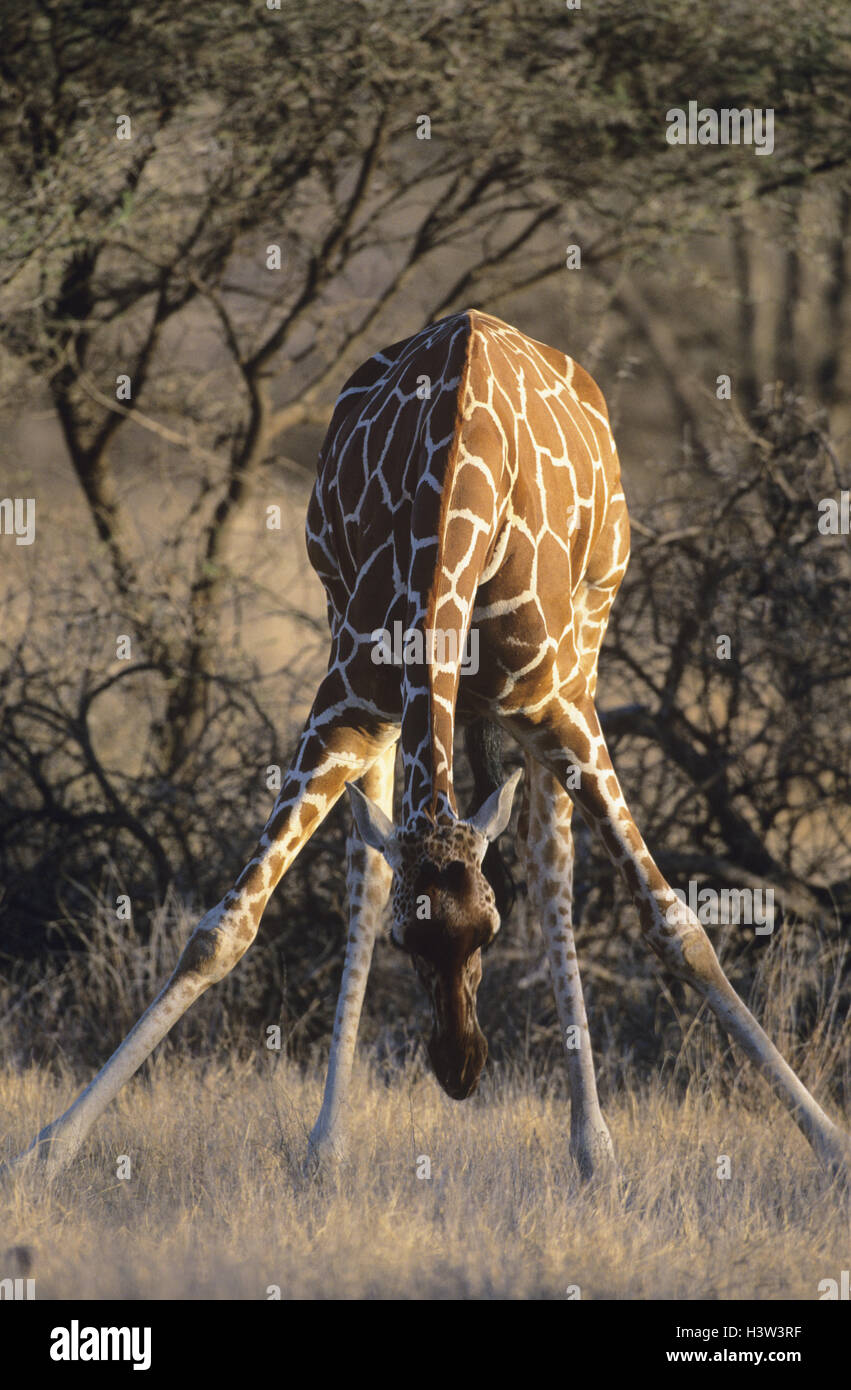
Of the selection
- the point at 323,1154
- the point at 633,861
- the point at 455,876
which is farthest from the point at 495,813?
the point at 323,1154

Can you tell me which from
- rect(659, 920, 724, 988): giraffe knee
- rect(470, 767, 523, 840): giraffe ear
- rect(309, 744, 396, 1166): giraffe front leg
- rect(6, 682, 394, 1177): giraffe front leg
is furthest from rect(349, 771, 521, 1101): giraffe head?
rect(309, 744, 396, 1166): giraffe front leg

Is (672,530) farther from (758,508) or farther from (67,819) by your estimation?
(67,819)

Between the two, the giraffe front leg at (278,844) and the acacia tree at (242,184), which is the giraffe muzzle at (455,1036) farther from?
the acacia tree at (242,184)

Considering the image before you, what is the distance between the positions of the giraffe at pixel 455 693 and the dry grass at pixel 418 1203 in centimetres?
21

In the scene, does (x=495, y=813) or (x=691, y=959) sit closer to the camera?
(x=495, y=813)

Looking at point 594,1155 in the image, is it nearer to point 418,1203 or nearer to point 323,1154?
point 418,1203

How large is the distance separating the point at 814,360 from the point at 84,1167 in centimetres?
1720

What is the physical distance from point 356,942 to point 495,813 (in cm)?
161

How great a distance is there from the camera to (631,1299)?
3791 millimetres

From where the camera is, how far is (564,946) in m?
5.29

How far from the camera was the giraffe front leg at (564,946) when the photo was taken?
485 cm

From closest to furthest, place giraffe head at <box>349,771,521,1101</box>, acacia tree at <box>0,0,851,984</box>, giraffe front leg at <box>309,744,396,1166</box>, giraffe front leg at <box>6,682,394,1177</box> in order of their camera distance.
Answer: giraffe head at <box>349,771,521,1101</box> → giraffe front leg at <box>6,682,394,1177</box> → giraffe front leg at <box>309,744,396,1166</box> → acacia tree at <box>0,0,851,984</box>

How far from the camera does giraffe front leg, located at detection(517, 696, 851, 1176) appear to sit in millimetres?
4688

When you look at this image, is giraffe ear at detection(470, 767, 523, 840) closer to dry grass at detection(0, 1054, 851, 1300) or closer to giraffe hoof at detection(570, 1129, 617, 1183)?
dry grass at detection(0, 1054, 851, 1300)
